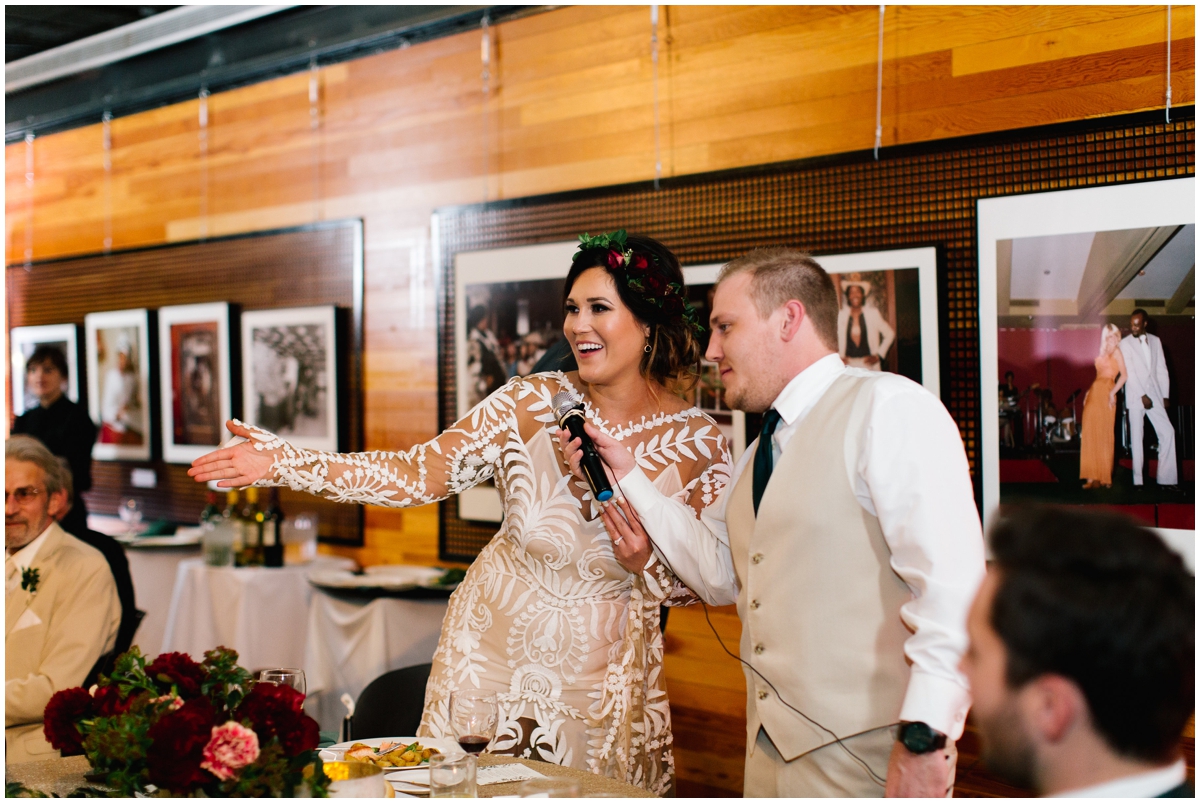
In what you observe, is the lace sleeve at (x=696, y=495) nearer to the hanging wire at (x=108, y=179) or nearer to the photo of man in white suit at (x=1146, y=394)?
the photo of man in white suit at (x=1146, y=394)

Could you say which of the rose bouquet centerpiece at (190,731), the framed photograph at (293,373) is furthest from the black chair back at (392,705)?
the framed photograph at (293,373)

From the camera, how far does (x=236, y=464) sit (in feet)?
7.30

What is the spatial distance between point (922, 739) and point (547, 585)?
107 cm

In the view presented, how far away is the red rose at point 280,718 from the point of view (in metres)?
1.58

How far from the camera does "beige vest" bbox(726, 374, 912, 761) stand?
1.81 meters

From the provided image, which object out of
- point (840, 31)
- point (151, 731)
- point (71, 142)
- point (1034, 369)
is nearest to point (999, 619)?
point (151, 731)

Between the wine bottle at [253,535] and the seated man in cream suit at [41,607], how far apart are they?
127cm

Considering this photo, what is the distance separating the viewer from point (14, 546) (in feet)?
10.8

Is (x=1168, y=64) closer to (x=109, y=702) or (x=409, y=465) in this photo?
(x=409, y=465)

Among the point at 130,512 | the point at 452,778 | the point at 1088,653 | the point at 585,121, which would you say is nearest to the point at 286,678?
the point at 452,778

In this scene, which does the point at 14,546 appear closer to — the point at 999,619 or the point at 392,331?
the point at 392,331

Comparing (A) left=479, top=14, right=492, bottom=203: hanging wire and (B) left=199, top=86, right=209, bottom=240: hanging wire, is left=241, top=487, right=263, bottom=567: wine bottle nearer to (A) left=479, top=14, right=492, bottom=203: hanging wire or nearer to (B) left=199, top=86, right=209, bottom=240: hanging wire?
(A) left=479, top=14, right=492, bottom=203: hanging wire

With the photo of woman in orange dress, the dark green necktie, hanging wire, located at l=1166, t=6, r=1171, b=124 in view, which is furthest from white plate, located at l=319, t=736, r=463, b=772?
hanging wire, located at l=1166, t=6, r=1171, b=124

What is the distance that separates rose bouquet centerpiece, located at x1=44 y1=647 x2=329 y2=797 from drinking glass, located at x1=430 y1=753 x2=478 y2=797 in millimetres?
169
